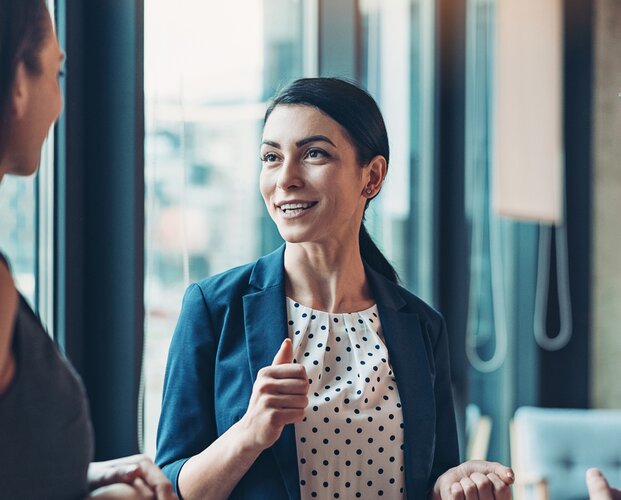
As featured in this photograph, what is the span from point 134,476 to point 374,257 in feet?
2.58

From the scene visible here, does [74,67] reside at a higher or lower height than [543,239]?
higher

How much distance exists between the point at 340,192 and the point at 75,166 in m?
0.46

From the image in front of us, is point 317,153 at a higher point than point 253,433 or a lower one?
higher

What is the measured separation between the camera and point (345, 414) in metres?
1.28

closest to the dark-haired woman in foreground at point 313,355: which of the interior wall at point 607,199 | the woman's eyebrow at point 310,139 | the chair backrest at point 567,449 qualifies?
the woman's eyebrow at point 310,139

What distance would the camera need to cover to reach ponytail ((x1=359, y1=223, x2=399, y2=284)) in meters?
1.53

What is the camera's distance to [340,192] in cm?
130

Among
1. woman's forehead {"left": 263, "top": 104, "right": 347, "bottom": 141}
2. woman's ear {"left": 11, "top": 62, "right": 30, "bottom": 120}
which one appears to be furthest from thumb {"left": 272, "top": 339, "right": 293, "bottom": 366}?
woman's ear {"left": 11, "top": 62, "right": 30, "bottom": 120}

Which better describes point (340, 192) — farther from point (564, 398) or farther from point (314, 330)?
point (564, 398)

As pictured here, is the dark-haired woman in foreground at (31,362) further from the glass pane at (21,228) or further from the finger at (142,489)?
the glass pane at (21,228)

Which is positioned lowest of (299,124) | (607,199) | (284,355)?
(284,355)

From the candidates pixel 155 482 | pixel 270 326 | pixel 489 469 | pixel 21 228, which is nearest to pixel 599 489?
pixel 489 469

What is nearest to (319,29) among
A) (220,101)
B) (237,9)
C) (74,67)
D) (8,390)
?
(237,9)

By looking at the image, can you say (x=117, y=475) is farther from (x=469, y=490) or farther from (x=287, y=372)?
(x=469, y=490)
